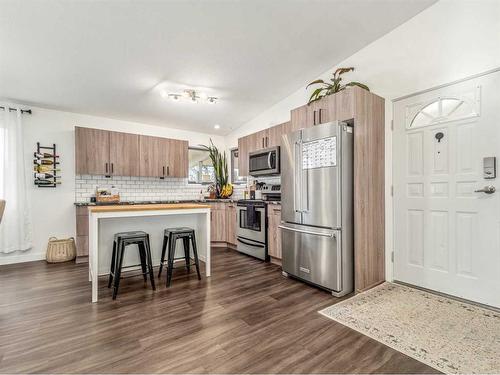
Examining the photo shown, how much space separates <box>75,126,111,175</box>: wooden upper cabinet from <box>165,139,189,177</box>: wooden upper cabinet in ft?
3.65

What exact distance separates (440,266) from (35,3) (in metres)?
4.65

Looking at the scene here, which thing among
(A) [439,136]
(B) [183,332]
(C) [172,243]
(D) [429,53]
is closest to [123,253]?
(C) [172,243]

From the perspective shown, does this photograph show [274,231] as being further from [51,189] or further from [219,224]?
[51,189]

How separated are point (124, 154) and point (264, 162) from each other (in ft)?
8.59

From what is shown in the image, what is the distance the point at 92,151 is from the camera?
4.39 m

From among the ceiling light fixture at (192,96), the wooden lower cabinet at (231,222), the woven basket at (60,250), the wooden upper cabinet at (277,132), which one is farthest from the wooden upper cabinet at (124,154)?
the wooden upper cabinet at (277,132)

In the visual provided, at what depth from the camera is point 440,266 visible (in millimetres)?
2660

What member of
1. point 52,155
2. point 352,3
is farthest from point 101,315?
point 352,3

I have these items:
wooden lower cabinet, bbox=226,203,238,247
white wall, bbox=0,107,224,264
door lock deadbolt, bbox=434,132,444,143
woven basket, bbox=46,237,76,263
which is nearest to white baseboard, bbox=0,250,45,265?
white wall, bbox=0,107,224,264

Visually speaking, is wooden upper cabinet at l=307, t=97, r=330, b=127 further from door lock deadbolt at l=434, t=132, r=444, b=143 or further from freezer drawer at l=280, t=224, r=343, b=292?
freezer drawer at l=280, t=224, r=343, b=292

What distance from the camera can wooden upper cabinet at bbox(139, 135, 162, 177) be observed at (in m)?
4.87

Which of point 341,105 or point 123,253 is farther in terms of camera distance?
point 341,105

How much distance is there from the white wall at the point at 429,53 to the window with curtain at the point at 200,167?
11.9ft

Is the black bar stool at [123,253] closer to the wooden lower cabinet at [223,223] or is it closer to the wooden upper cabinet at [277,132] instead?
the wooden lower cabinet at [223,223]
